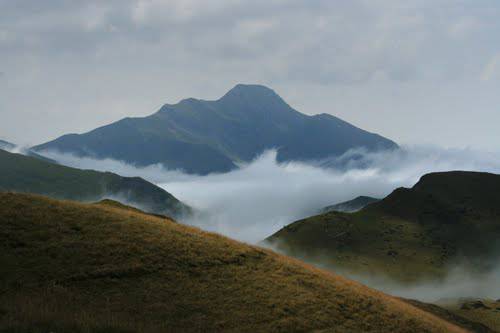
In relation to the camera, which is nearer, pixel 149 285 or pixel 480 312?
pixel 149 285

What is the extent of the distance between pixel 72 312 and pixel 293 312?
605 inches

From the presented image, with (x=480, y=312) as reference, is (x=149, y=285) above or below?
above

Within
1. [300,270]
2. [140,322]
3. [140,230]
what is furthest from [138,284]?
[300,270]

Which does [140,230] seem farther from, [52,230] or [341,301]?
[341,301]

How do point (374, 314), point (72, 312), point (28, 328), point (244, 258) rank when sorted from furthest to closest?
1. point (244, 258)
2. point (374, 314)
3. point (72, 312)
4. point (28, 328)

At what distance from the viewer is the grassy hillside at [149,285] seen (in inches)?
1194

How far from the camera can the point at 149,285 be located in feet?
118

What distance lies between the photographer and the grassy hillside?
99.5ft

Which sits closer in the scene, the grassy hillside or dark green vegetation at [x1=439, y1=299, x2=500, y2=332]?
the grassy hillside

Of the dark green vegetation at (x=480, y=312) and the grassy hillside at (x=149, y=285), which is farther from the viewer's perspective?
the dark green vegetation at (x=480, y=312)

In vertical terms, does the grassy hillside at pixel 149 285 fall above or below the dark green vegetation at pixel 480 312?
above

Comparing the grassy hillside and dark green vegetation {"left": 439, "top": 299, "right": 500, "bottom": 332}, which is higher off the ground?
the grassy hillside

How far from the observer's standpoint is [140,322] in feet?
96.7

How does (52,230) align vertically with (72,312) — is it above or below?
above
